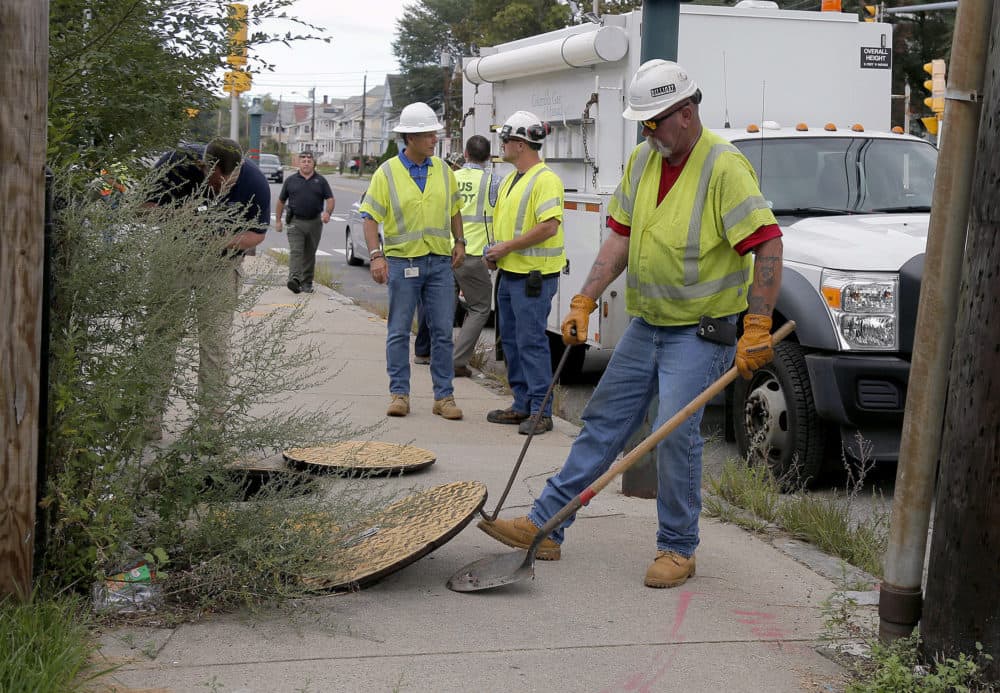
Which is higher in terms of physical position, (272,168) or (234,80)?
(234,80)

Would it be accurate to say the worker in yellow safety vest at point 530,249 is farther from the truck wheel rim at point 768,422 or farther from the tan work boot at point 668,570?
the tan work boot at point 668,570

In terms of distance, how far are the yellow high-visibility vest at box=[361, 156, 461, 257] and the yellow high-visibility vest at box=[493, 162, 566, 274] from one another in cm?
41

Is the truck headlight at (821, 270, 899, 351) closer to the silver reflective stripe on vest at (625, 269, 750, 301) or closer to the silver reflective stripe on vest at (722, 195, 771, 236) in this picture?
the silver reflective stripe on vest at (625, 269, 750, 301)

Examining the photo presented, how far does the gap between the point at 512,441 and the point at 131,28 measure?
368 centimetres

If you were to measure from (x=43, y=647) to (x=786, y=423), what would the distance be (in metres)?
4.45

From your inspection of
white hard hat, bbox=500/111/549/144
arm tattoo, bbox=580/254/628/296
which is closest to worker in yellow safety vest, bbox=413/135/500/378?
white hard hat, bbox=500/111/549/144

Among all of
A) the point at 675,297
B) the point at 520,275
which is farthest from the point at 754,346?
Answer: the point at 520,275

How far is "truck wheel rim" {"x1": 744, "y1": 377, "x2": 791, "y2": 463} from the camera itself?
698cm

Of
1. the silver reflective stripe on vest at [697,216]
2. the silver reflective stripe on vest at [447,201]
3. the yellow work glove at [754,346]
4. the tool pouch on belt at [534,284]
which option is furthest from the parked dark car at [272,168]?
the yellow work glove at [754,346]

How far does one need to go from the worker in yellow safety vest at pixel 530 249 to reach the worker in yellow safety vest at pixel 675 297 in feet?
9.66

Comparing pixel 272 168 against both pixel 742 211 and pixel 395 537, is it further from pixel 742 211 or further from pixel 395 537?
pixel 742 211

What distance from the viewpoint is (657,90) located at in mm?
4703

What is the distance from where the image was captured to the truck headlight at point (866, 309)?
257 inches

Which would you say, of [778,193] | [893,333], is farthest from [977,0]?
[778,193]
